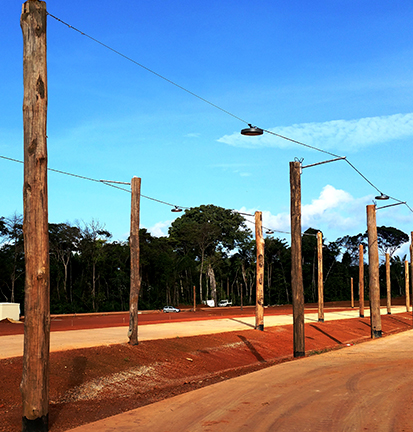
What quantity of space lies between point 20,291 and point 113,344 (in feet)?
170

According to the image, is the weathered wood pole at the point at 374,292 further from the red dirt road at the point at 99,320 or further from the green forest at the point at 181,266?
the green forest at the point at 181,266

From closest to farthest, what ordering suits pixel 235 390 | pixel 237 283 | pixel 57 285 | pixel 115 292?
pixel 235 390 < pixel 57 285 < pixel 115 292 < pixel 237 283

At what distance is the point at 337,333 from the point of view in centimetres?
3194

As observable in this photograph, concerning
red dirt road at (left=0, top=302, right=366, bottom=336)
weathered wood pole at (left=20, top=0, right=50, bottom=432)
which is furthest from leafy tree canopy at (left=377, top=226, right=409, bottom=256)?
weathered wood pole at (left=20, top=0, right=50, bottom=432)

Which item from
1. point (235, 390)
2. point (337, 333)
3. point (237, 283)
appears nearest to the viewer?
point (235, 390)

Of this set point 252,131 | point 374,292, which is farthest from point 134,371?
point 374,292

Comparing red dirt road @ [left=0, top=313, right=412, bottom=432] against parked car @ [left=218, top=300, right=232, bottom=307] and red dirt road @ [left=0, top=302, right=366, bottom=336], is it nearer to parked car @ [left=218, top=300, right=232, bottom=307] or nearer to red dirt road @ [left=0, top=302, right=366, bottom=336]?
red dirt road @ [left=0, top=302, right=366, bottom=336]

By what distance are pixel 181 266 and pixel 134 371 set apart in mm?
72610

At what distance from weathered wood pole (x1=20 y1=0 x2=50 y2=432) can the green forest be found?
186 ft

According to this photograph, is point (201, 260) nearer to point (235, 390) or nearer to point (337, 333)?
point (337, 333)

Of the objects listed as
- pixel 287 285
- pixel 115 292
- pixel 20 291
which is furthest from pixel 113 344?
pixel 287 285

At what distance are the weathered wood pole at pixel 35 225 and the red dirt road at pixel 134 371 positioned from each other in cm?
94

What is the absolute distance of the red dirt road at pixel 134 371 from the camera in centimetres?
1102

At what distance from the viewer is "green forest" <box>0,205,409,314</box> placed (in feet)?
233
